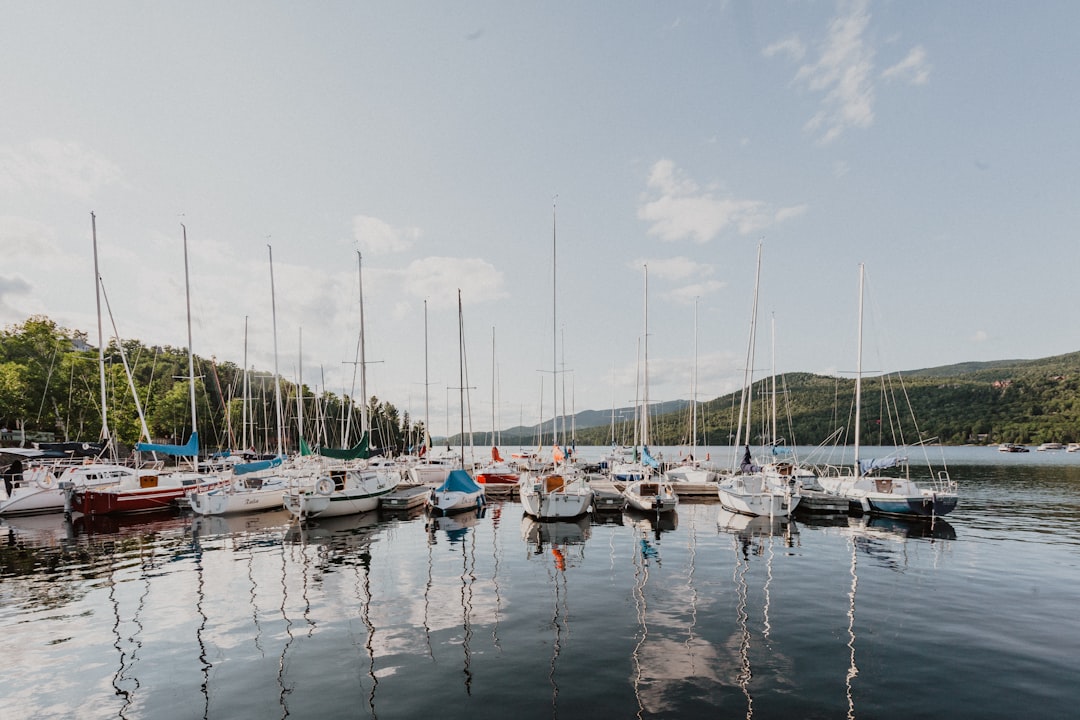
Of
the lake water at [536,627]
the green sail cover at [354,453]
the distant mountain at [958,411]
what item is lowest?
the distant mountain at [958,411]

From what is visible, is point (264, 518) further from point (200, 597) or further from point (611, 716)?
point (611, 716)

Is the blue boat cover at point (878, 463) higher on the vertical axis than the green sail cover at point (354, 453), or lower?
lower

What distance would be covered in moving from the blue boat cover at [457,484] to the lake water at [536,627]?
356 inches

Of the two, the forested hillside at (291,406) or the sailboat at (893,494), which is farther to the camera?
the forested hillside at (291,406)

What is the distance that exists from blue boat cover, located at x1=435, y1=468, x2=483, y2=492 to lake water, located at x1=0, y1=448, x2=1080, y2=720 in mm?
9047

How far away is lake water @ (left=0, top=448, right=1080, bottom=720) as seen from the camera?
9.84 meters

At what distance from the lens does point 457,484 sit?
35.7 metres

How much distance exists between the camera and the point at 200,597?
16.4 m

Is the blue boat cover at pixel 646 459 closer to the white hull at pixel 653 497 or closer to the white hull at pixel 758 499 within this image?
the white hull at pixel 758 499

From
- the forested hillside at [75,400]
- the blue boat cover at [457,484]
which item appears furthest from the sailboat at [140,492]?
the forested hillside at [75,400]

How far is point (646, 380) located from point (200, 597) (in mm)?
42830

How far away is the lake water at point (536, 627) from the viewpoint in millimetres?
9844

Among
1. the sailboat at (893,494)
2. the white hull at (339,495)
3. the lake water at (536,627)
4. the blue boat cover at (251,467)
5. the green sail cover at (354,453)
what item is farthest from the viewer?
the blue boat cover at (251,467)

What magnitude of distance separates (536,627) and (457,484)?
22755 mm
